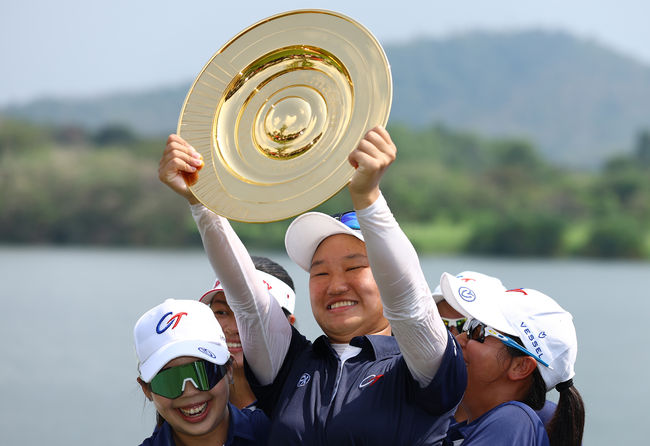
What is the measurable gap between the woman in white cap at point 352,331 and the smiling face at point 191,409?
15cm

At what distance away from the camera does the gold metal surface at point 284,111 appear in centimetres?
235

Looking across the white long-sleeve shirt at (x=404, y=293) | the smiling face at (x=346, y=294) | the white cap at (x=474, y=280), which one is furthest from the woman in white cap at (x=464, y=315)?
the white long-sleeve shirt at (x=404, y=293)

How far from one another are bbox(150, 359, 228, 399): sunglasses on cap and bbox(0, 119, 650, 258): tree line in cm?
→ 2590

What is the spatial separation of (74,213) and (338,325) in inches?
1511

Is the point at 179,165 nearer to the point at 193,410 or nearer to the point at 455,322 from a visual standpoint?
the point at 193,410

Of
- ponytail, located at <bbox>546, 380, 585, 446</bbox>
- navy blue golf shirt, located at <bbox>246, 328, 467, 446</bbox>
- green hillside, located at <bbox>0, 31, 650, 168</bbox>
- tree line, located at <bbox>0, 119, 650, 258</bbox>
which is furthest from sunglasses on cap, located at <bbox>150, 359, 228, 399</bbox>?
green hillside, located at <bbox>0, 31, 650, 168</bbox>

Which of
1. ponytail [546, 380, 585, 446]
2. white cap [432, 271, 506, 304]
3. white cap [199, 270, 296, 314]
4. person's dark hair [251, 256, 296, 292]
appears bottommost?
ponytail [546, 380, 585, 446]

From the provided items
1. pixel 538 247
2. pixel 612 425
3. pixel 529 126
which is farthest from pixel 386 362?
pixel 529 126

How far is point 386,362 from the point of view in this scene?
242 cm

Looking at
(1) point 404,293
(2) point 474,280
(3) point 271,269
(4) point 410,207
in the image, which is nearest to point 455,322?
(2) point 474,280

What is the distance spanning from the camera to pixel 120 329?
22.5 m

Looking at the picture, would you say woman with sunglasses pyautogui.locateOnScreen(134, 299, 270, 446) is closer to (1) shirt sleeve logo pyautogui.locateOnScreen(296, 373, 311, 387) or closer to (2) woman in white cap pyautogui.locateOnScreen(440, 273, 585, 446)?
(1) shirt sleeve logo pyautogui.locateOnScreen(296, 373, 311, 387)

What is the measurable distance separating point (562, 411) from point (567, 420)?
0.11 feet

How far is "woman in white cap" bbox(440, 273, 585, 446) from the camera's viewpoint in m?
2.62
